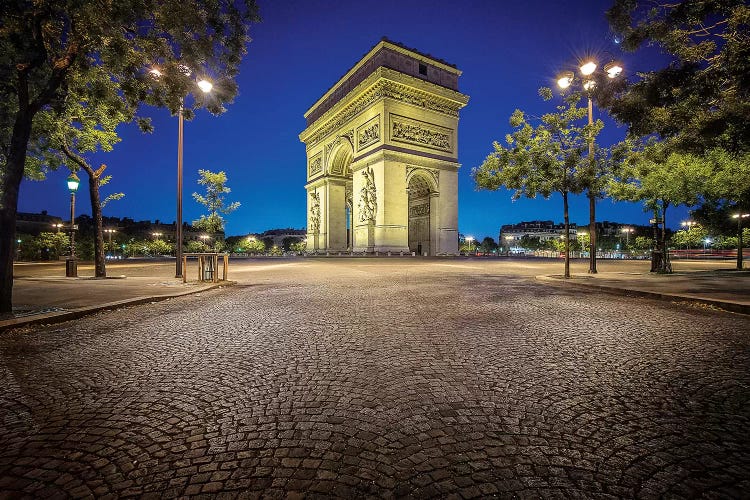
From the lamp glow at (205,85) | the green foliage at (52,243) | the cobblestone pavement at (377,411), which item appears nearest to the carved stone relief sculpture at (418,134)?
the lamp glow at (205,85)

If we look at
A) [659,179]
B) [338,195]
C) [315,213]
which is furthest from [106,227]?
[659,179]

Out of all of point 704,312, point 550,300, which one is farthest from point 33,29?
point 704,312

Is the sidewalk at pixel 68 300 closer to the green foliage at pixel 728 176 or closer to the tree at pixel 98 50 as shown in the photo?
the tree at pixel 98 50

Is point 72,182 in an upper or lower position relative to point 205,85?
lower

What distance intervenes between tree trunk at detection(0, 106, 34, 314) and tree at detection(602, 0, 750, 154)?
13281 mm

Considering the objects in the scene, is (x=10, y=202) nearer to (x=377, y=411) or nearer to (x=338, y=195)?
(x=377, y=411)

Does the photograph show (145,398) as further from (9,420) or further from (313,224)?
(313,224)

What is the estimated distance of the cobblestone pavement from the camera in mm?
1972

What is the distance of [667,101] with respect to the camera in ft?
29.4

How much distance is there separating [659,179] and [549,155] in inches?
208

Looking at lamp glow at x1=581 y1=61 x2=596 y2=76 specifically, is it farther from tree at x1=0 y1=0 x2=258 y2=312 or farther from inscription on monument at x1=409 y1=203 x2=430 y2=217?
inscription on monument at x1=409 y1=203 x2=430 y2=217

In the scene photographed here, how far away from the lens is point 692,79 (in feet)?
27.0

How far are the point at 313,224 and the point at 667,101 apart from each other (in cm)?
4073

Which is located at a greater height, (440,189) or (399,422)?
(440,189)
